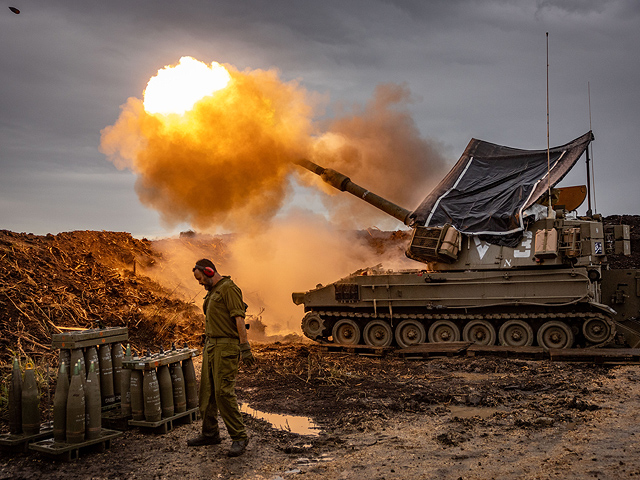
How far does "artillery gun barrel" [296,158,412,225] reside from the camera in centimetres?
1502

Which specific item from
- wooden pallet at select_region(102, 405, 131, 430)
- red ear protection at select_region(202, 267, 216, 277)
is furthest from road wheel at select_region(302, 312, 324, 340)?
red ear protection at select_region(202, 267, 216, 277)

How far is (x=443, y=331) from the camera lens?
1412 centimetres

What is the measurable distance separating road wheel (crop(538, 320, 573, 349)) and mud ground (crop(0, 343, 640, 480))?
2.32m

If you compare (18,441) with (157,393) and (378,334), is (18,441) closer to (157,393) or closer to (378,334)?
(157,393)

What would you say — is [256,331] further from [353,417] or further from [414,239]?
[353,417]

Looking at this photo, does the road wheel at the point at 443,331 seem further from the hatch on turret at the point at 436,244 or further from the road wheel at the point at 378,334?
the hatch on turret at the point at 436,244

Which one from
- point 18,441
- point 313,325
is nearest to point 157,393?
point 18,441

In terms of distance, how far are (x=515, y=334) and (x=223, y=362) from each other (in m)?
9.58

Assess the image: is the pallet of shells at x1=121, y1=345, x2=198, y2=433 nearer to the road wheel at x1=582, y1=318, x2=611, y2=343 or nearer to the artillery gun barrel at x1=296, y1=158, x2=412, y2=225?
the artillery gun barrel at x1=296, y1=158, x2=412, y2=225

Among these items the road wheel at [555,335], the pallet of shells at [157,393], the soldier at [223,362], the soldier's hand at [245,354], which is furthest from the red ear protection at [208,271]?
Answer: the road wheel at [555,335]

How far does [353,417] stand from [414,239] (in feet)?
23.7

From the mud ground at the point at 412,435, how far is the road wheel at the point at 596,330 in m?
2.12

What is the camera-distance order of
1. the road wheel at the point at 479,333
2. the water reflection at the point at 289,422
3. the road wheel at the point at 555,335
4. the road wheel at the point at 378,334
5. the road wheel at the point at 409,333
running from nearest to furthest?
the water reflection at the point at 289,422
the road wheel at the point at 555,335
the road wheel at the point at 479,333
the road wheel at the point at 409,333
the road wheel at the point at 378,334

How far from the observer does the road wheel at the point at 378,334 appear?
14516 mm
